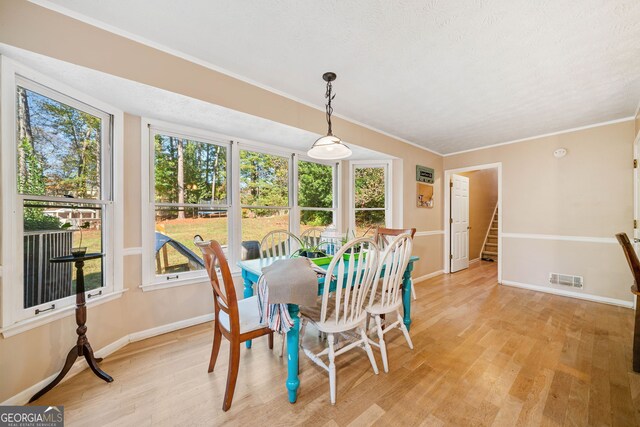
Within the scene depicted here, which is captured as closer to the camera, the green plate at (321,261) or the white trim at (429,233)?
the green plate at (321,261)

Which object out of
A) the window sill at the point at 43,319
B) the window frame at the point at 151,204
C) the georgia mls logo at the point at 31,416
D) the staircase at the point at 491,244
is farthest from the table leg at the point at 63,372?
the staircase at the point at 491,244

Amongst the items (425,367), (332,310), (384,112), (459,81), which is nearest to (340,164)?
(384,112)

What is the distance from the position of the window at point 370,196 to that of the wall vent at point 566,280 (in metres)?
2.59

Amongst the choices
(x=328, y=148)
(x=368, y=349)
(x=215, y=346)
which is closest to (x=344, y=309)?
(x=368, y=349)

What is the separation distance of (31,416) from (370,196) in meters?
4.10

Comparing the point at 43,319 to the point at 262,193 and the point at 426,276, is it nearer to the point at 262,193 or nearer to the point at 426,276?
the point at 262,193

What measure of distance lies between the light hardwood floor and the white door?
240cm

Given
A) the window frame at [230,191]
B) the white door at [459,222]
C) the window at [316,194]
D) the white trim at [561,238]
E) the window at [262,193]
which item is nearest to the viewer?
the window frame at [230,191]

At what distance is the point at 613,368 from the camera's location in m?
1.89

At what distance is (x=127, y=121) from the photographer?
2264mm

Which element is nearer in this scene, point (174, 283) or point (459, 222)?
point (174, 283)

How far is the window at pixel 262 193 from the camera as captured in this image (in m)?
3.05

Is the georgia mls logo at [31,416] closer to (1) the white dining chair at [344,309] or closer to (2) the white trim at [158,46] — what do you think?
(1) the white dining chair at [344,309]

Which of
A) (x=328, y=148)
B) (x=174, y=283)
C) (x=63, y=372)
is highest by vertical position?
(x=328, y=148)
